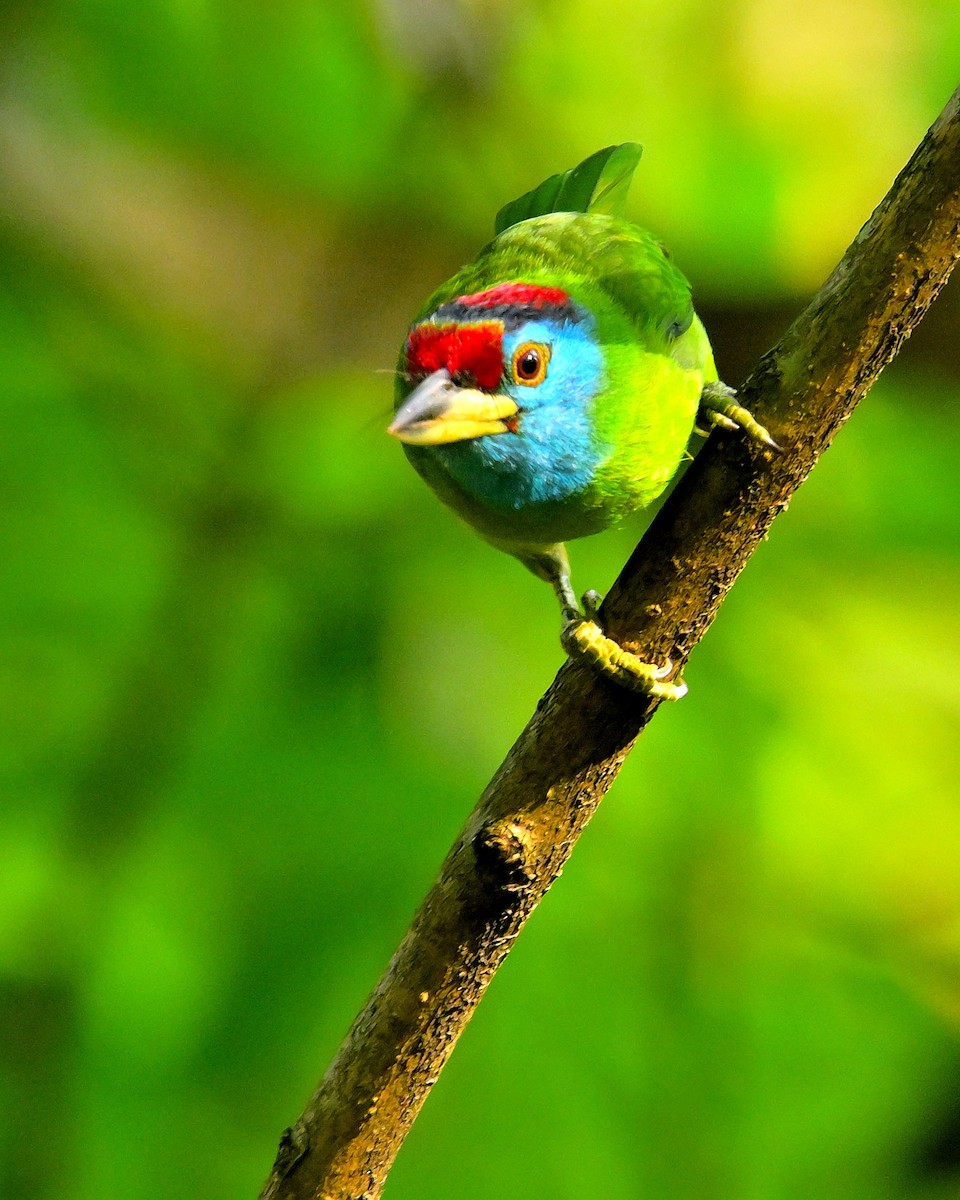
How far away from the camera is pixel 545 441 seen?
167cm

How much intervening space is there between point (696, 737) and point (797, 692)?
0.30 m

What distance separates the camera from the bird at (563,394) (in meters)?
1.59

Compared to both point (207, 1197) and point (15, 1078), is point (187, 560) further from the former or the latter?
point (207, 1197)

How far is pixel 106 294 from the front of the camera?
11.3 ft

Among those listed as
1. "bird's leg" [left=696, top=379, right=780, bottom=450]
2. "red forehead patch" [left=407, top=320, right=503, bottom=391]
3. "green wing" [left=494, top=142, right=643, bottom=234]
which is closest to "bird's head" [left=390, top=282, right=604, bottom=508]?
"red forehead patch" [left=407, top=320, right=503, bottom=391]

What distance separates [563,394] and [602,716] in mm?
484

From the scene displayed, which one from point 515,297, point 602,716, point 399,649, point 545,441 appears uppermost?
point 515,297

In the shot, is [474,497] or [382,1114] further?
[474,497]

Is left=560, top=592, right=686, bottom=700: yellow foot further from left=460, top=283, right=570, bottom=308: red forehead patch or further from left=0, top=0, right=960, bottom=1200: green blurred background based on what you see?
left=0, top=0, right=960, bottom=1200: green blurred background

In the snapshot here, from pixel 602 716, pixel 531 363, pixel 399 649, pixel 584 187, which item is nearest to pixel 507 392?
pixel 531 363

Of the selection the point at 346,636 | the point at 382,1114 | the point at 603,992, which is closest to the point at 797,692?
the point at 603,992

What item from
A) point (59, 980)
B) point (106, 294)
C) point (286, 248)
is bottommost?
point (59, 980)

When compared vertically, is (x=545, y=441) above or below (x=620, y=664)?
above

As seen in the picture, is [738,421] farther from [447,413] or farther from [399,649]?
[399,649]
